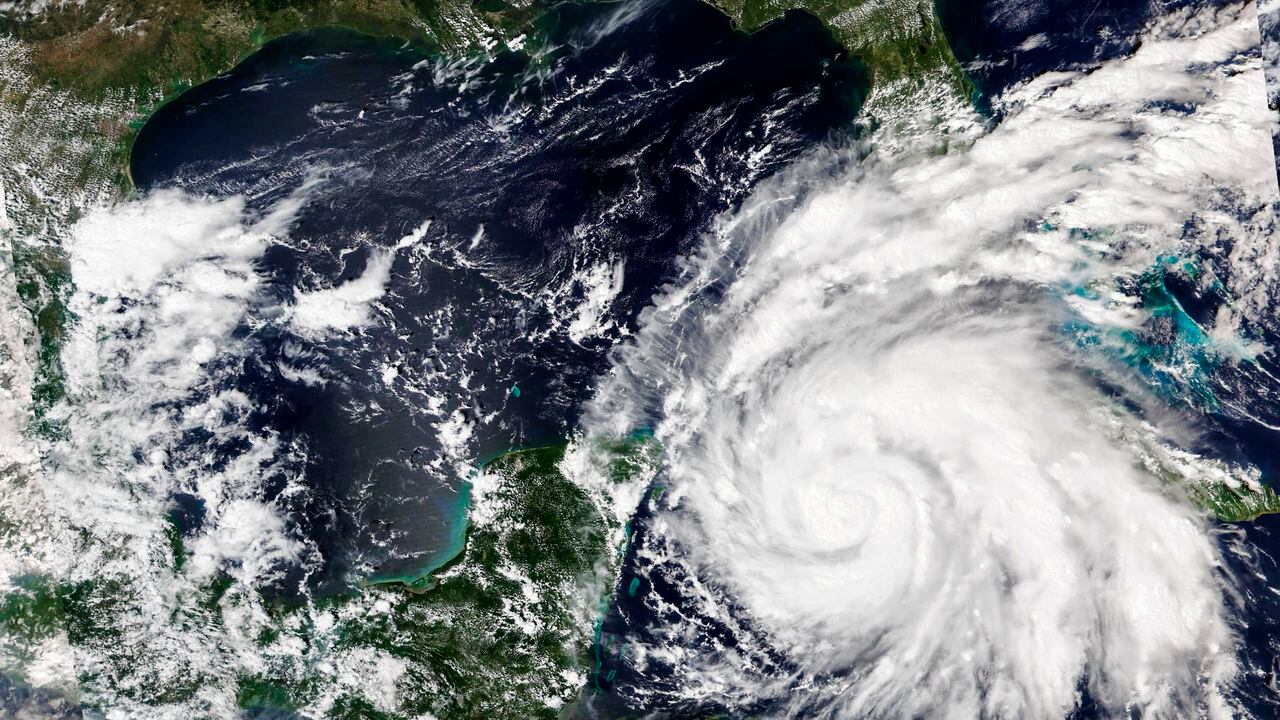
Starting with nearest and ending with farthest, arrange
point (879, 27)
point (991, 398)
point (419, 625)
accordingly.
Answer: point (991, 398)
point (879, 27)
point (419, 625)

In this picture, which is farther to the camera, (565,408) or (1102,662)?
(565,408)

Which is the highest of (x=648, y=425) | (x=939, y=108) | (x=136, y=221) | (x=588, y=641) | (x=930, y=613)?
(x=136, y=221)

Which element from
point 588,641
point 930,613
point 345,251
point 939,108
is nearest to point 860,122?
point 939,108

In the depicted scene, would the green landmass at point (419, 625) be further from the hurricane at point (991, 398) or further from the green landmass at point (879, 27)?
the green landmass at point (879, 27)

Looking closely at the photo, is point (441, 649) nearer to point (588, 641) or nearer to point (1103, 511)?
point (588, 641)

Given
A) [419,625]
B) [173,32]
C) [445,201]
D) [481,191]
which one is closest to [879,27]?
[481,191]

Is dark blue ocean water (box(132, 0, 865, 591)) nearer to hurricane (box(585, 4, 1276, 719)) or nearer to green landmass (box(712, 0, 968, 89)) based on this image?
green landmass (box(712, 0, 968, 89))

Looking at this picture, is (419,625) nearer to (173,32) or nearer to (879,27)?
(173,32)

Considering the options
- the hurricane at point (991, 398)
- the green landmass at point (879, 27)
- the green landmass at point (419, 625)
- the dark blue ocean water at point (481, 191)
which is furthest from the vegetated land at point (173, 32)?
the green landmass at point (419, 625)
